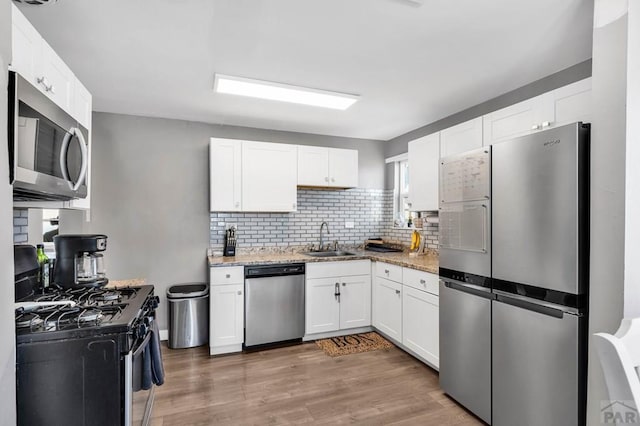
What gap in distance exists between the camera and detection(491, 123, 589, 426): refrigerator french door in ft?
5.62

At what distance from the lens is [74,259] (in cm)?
200

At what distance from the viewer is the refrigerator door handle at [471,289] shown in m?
2.20

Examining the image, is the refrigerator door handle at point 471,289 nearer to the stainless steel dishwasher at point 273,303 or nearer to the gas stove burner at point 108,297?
the stainless steel dishwasher at point 273,303

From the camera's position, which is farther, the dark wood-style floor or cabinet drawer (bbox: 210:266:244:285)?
cabinet drawer (bbox: 210:266:244:285)

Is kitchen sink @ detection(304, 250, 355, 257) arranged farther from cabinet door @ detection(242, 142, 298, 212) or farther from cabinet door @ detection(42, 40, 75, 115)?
cabinet door @ detection(42, 40, 75, 115)

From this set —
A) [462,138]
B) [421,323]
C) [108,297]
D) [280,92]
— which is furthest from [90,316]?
[462,138]

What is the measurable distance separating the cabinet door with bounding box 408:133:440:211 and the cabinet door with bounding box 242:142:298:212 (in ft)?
4.35

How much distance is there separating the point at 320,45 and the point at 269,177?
189 cm

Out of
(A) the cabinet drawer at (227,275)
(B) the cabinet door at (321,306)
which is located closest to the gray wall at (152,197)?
(A) the cabinet drawer at (227,275)

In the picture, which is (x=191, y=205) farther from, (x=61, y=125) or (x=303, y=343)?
(x=61, y=125)

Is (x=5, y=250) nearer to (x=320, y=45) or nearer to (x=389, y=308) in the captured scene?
(x=320, y=45)

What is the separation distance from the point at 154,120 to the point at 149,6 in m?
2.19

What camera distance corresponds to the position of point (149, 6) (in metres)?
1.79

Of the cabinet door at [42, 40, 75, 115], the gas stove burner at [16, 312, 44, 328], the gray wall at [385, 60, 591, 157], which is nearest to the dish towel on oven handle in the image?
the gas stove burner at [16, 312, 44, 328]
